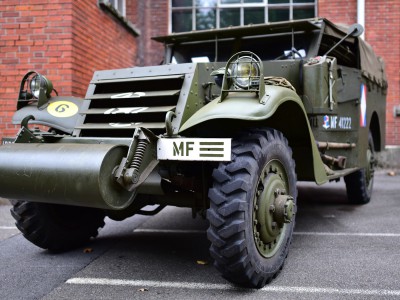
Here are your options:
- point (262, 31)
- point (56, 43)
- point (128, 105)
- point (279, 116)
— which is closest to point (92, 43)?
point (56, 43)

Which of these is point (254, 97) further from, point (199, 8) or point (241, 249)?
point (199, 8)

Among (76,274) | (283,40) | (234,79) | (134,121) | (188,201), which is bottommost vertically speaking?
(76,274)

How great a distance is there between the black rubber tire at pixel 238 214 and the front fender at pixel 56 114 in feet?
5.03

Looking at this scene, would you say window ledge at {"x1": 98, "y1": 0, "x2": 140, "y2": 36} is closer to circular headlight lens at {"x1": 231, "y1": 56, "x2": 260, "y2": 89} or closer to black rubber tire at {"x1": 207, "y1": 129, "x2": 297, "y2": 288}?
circular headlight lens at {"x1": 231, "y1": 56, "x2": 260, "y2": 89}

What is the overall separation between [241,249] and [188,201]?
68cm

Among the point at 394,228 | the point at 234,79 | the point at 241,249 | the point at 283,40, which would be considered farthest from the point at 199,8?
the point at 241,249

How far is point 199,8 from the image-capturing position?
35.7 feet

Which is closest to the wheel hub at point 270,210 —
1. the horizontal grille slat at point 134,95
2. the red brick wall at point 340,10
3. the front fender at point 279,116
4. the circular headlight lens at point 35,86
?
the front fender at point 279,116

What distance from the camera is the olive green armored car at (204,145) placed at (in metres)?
2.75

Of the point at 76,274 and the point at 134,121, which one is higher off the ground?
the point at 134,121

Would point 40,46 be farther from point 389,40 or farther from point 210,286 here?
point 389,40

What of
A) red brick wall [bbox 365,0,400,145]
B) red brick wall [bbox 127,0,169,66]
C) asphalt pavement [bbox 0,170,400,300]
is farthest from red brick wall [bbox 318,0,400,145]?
asphalt pavement [bbox 0,170,400,300]

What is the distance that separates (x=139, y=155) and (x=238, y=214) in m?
0.67

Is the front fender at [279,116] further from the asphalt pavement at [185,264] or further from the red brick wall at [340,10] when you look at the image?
the red brick wall at [340,10]
